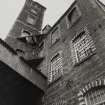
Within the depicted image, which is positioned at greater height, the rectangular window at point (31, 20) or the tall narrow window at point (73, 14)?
the tall narrow window at point (73, 14)

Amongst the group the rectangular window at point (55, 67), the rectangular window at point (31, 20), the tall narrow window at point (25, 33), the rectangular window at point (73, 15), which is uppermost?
the rectangular window at point (73, 15)

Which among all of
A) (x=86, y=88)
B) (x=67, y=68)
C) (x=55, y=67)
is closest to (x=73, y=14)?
(x=55, y=67)

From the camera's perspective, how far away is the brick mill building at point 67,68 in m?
7.09

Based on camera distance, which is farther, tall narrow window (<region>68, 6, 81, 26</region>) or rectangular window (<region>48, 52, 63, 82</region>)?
tall narrow window (<region>68, 6, 81, 26</region>)

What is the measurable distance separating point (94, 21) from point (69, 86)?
4260 mm

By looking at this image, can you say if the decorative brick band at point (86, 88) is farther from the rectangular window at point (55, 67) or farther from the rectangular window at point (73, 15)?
the rectangular window at point (73, 15)

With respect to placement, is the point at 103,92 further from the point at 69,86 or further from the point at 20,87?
the point at 20,87

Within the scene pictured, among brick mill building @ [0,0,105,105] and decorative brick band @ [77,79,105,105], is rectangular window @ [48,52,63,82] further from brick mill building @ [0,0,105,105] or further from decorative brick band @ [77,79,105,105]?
decorative brick band @ [77,79,105,105]

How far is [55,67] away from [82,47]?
8.51ft

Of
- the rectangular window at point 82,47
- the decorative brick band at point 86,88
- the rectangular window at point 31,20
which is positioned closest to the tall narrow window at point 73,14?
the rectangular window at point 82,47

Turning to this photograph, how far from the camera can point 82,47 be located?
923 centimetres

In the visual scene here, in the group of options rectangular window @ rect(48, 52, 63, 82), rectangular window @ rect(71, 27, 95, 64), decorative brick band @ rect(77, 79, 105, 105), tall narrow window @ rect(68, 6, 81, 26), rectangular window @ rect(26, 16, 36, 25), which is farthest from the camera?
rectangular window @ rect(26, 16, 36, 25)

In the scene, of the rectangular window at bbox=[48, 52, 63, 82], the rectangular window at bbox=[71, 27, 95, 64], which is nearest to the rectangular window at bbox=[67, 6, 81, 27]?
the rectangular window at bbox=[71, 27, 95, 64]

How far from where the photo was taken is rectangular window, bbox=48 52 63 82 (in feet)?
33.1
